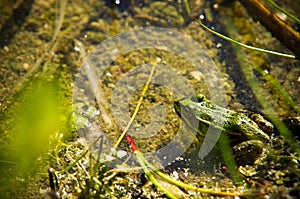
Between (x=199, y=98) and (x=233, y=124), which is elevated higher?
(x=199, y=98)

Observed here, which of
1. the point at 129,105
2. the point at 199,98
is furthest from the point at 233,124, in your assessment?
the point at 129,105

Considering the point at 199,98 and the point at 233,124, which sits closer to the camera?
the point at 233,124

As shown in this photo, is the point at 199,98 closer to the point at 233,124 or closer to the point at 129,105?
the point at 233,124

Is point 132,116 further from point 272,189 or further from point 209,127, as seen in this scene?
point 272,189

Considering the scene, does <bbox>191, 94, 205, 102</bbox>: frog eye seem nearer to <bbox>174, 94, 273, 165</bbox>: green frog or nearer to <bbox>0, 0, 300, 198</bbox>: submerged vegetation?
<bbox>174, 94, 273, 165</bbox>: green frog

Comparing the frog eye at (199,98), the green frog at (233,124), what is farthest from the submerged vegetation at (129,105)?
the frog eye at (199,98)

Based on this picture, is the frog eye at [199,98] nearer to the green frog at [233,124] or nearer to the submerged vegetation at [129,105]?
the green frog at [233,124]
